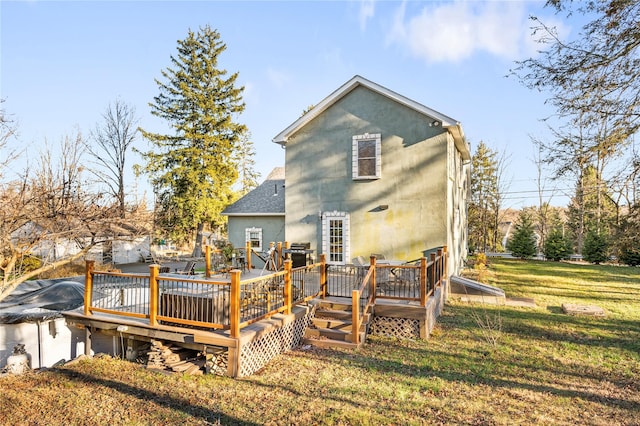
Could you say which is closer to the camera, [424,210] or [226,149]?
[424,210]

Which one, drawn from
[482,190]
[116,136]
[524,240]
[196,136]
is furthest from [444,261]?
[482,190]

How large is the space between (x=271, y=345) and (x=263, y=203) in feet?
39.5

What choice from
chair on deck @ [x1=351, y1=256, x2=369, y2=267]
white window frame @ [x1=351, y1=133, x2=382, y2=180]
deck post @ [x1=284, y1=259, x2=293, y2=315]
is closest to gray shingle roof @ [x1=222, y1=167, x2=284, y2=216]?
white window frame @ [x1=351, y1=133, x2=382, y2=180]

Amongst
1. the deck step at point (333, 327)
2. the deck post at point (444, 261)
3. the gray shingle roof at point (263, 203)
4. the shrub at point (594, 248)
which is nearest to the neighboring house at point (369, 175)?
the deck post at point (444, 261)

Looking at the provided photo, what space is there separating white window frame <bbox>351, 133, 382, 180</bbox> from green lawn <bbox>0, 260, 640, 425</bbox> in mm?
6261

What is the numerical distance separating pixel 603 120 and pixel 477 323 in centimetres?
518

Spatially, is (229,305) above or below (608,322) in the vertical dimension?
above

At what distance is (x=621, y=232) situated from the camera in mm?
6328

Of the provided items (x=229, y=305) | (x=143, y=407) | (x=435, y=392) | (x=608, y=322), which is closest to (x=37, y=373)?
(x=143, y=407)

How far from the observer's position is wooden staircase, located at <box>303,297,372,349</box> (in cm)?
726

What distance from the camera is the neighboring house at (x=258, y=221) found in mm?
17016

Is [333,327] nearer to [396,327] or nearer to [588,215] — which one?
[396,327]

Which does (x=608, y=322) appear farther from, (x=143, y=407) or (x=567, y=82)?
(x=143, y=407)

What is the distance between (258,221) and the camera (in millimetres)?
17562
